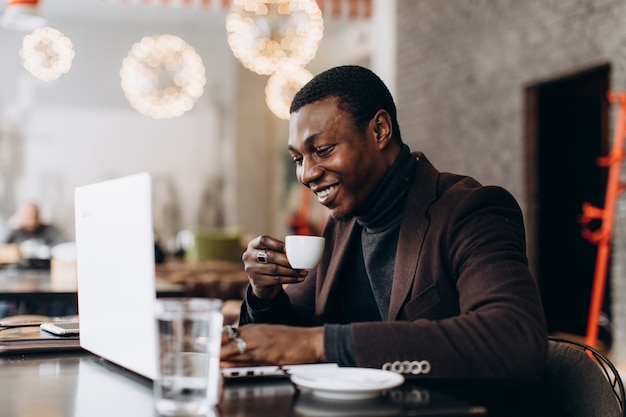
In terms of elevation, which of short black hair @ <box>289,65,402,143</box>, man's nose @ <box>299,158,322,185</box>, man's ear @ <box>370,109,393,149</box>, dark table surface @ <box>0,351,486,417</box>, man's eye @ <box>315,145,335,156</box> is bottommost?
dark table surface @ <box>0,351,486,417</box>

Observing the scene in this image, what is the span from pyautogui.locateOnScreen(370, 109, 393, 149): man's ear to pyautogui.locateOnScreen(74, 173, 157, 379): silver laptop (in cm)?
66

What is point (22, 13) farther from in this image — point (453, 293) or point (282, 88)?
point (282, 88)

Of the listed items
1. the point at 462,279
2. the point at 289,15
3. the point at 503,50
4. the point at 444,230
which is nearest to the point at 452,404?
the point at 462,279

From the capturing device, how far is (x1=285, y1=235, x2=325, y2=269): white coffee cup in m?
1.48

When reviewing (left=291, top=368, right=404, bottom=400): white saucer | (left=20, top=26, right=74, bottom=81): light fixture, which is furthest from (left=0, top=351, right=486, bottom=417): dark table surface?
(left=20, top=26, right=74, bottom=81): light fixture

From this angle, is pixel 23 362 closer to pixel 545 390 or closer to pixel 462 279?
pixel 462 279

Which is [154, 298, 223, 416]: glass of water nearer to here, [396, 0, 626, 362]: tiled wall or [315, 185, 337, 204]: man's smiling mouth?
[315, 185, 337, 204]: man's smiling mouth

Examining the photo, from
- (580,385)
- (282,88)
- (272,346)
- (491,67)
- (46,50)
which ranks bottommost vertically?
(580,385)

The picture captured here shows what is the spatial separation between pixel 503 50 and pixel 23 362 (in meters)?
5.22

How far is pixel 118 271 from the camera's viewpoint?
1138 mm

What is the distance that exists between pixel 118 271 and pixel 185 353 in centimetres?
28

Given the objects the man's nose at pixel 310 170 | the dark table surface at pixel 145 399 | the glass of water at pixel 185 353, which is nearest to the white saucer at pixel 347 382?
the dark table surface at pixel 145 399

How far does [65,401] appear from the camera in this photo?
1.03m

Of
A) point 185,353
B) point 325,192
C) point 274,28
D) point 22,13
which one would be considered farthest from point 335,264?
point 274,28
